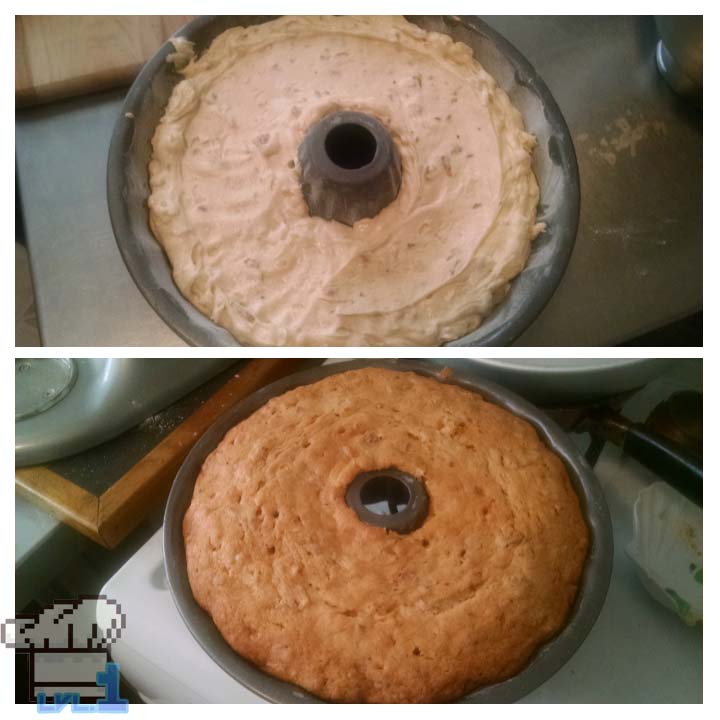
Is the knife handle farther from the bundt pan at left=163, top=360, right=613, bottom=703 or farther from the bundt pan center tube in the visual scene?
the bundt pan center tube

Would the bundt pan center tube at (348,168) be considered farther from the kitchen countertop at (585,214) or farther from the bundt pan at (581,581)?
the kitchen countertop at (585,214)

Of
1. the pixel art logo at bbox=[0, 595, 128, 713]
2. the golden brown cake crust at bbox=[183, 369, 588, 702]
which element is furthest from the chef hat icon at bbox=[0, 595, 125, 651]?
the golden brown cake crust at bbox=[183, 369, 588, 702]

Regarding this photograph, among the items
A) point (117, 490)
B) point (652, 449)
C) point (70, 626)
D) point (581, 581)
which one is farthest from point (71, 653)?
point (652, 449)

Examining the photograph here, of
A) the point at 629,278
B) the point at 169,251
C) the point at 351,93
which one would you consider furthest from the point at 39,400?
the point at 629,278

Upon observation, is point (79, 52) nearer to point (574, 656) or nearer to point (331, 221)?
point (331, 221)

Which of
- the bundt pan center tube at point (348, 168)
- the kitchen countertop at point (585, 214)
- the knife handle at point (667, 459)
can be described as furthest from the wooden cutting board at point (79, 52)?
the knife handle at point (667, 459)

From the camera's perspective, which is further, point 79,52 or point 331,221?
point 79,52
